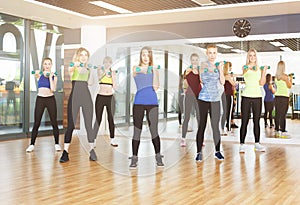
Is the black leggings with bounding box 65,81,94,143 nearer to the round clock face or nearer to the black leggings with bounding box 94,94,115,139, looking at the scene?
the black leggings with bounding box 94,94,115,139

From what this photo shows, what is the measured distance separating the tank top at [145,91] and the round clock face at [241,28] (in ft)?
Result: 12.7

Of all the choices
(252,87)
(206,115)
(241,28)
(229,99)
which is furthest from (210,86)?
(241,28)

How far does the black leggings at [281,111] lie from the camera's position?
292 inches

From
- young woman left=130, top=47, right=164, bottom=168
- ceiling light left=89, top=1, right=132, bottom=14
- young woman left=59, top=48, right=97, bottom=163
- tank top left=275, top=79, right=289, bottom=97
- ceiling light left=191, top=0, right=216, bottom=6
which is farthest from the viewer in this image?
tank top left=275, top=79, right=289, bottom=97

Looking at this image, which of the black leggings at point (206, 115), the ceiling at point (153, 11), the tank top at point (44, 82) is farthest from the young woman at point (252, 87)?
the tank top at point (44, 82)

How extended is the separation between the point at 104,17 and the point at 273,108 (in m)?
3.47

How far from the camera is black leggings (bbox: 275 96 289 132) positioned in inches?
292

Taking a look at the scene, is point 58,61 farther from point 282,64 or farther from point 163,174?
point 163,174

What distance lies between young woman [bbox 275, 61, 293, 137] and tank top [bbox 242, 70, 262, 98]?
163cm

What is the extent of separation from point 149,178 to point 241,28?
452 cm

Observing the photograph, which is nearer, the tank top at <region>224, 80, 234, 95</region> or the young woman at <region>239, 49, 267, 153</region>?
the young woman at <region>239, 49, 267, 153</region>

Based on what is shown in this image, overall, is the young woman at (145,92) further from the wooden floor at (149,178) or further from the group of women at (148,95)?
the wooden floor at (149,178)

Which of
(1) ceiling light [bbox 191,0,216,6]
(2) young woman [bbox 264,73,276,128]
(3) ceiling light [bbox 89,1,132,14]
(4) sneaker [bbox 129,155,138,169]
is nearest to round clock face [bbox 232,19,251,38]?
(2) young woman [bbox 264,73,276,128]

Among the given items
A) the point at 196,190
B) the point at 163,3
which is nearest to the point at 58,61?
the point at 163,3
